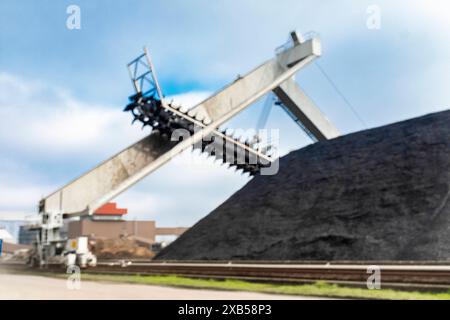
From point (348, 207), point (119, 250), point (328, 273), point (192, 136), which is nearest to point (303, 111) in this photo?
point (192, 136)

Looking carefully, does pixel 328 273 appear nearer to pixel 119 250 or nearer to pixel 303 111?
pixel 303 111

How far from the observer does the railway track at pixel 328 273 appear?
38.4 ft

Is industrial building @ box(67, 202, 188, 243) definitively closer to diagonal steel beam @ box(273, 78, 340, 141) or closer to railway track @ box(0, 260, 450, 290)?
diagonal steel beam @ box(273, 78, 340, 141)

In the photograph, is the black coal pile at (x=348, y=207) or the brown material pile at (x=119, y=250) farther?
the brown material pile at (x=119, y=250)

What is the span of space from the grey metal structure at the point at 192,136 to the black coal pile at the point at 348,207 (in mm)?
5086

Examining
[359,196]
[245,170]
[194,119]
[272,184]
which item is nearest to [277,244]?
[359,196]

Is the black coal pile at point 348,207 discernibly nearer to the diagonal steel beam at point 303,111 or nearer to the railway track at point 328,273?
the railway track at point 328,273

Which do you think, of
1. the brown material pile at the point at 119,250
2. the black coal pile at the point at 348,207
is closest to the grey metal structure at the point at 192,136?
the black coal pile at the point at 348,207

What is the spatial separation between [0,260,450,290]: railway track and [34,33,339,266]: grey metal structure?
8.62 meters

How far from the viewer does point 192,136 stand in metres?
31.7

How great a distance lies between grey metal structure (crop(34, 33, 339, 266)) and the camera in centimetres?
2809

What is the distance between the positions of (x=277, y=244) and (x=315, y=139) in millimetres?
23373

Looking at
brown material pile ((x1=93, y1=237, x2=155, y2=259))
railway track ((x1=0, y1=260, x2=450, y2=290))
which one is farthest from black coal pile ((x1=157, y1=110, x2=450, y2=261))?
brown material pile ((x1=93, y1=237, x2=155, y2=259))

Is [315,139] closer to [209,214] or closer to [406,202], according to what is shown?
[209,214]
